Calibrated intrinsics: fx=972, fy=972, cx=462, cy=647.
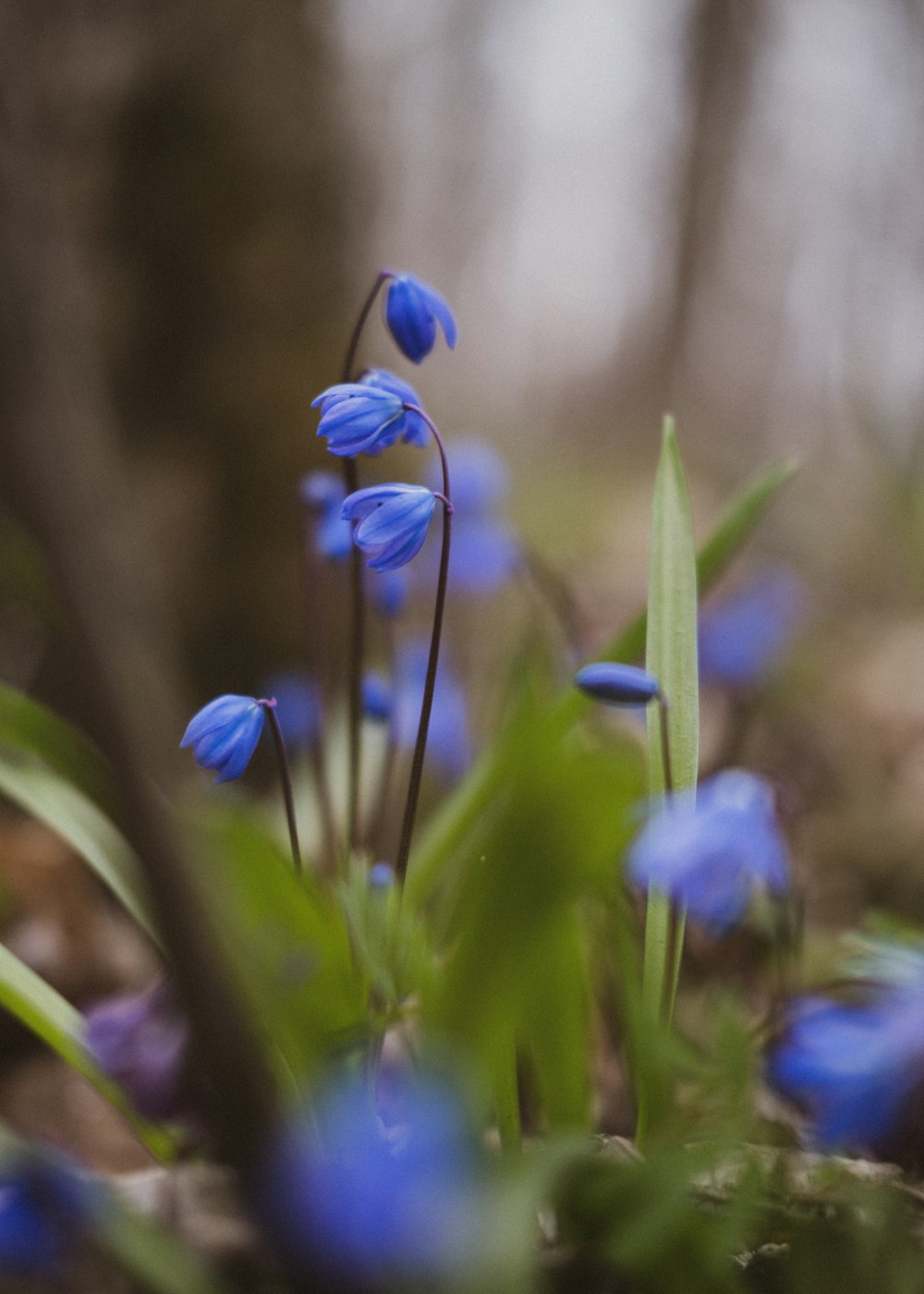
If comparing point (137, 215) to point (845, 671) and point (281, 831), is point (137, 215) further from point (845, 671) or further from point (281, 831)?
point (845, 671)

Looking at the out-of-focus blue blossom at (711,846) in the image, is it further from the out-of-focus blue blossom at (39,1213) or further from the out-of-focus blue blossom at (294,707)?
the out-of-focus blue blossom at (294,707)

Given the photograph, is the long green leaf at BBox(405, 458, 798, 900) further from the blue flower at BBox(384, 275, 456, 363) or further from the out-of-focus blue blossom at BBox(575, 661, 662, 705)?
the blue flower at BBox(384, 275, 456, 363)

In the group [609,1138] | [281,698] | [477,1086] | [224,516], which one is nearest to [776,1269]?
[609,1138]

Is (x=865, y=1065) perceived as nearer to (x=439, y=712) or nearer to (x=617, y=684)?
(x=617, y=684)

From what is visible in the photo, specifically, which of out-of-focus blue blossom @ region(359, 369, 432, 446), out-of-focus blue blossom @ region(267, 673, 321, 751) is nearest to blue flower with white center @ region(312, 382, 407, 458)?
out-of-focus blue blossom @ region(359, 369, 432, 446)

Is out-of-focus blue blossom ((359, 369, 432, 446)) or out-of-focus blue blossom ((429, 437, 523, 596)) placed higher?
out-of-focus blue blossom ((429, 437, 523, 596))
